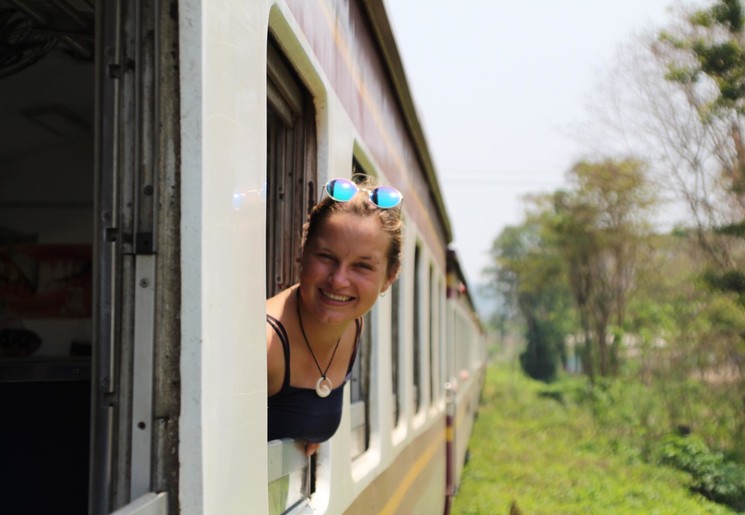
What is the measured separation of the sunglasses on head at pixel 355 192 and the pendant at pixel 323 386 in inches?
18.4

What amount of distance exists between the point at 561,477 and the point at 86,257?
→ 1173 cm

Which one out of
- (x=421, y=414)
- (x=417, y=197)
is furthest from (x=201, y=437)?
(x=421, y=414)

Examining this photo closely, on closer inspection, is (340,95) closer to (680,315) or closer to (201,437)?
(201,437)

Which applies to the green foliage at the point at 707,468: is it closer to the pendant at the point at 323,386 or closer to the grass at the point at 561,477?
the grass at the point at 561,477

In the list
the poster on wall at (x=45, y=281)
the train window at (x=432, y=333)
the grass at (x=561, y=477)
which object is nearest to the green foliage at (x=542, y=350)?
the grass at (x=561, y=477)

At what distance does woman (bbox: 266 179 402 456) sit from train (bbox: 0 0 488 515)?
0.13m

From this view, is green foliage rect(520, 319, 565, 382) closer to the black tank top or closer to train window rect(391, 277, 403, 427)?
train window rect(391, 277, 403, 427)

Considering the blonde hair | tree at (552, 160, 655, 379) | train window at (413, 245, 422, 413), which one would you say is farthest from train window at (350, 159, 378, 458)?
tree at (552, 160, 655, 379)

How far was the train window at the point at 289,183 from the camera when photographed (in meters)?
2.81

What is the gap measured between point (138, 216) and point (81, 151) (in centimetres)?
250

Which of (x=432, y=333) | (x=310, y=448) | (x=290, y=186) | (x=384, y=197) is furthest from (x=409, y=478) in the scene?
(x=384, y=197)

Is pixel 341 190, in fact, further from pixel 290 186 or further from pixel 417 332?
pixel 417 332

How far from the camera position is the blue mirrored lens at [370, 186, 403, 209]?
100 inches

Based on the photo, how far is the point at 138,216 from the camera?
1633 millimetres
